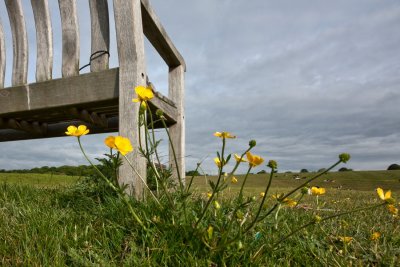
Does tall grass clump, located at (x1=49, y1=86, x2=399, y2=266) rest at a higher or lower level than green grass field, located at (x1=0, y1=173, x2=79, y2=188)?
lower

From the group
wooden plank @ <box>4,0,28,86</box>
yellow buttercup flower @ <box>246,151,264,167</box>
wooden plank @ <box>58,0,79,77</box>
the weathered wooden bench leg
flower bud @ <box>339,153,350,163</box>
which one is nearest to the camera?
flower bud @ <box>339,153,350,163</box>

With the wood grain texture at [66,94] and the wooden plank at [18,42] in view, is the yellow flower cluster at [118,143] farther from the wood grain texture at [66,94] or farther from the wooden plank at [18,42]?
the wooden plank at [18,42]

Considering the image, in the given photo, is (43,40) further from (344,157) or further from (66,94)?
(344,157)

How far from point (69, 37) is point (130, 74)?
784 mm

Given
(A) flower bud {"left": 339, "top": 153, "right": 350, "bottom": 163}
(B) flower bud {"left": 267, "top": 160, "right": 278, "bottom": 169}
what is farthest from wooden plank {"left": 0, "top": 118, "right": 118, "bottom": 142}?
(A) flower bud {"left": 339, "top": 153, "right": 350, "bottom": 163}

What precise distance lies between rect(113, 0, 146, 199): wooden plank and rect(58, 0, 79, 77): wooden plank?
0.45 meters

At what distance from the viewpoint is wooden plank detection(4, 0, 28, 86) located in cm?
306

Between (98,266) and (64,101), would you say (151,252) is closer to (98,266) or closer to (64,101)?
(98,266)

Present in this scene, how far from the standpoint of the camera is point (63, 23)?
2.77 m

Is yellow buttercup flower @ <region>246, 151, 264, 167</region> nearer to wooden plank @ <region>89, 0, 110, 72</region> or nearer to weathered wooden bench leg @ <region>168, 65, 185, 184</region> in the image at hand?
wooden plank @ <region>89, 0, 110, 72</region>

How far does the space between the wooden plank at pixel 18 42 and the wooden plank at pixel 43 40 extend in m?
0.26

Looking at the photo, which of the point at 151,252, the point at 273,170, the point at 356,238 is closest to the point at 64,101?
the point at 151,252

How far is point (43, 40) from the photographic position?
2.90 m

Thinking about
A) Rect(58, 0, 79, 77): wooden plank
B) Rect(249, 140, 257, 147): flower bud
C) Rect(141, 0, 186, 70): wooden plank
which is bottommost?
Rect(249, 140, 257, 147): flower bud
